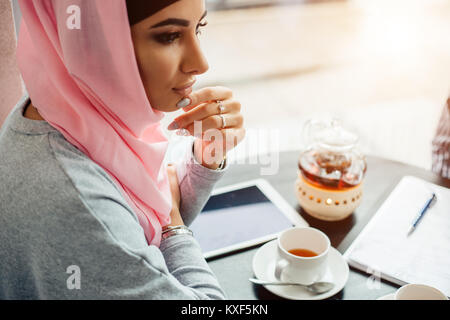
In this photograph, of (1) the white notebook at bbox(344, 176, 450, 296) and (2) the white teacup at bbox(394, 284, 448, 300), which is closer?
(2) the white teacup at bbox(394, 284, 448, 300)

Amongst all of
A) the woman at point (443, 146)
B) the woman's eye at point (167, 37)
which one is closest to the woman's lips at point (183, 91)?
the woman's eye at point (167, 37)

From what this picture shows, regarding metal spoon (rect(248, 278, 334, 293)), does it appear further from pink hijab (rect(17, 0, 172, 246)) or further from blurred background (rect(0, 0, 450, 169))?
blurred background (rect(0, 0, 450, 169))

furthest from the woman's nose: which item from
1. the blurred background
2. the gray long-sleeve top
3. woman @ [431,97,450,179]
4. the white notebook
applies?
the blurred background

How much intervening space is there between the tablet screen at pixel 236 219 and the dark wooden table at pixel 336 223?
0.16ft

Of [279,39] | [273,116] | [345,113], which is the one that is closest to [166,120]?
[273,116]

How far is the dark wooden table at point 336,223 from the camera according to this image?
2.73ft

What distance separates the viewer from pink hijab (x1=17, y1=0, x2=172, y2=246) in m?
0.73

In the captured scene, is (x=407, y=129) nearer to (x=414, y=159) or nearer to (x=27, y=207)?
(x=414, y=159)

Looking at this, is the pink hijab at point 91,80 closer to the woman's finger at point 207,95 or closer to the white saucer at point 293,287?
the woman's finger at point 207,95

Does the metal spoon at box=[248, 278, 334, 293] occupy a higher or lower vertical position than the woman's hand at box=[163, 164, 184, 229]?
lower

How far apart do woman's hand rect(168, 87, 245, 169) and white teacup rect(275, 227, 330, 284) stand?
285mm

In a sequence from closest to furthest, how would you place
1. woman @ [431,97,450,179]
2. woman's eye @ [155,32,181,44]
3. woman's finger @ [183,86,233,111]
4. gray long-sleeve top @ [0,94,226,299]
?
gray long-sleeve top @ [0,94,226,299], woman's eye @ [155,32,181,44], woman's finger @ [183,86,233,111], woman @ [431,97,450,179]

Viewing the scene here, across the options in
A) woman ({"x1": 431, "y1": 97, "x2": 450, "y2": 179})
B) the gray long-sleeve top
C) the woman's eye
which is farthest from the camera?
woman ({"x1": 431, "y1": 97, "x2": 450, "y2": 179})

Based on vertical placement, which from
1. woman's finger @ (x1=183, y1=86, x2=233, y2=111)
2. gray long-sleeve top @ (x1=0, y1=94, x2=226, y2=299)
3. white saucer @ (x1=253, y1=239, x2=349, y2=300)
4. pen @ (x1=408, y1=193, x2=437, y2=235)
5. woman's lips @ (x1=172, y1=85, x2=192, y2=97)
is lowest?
white saucer @ (x1=253, y1=239, x2=349, y2=300)
